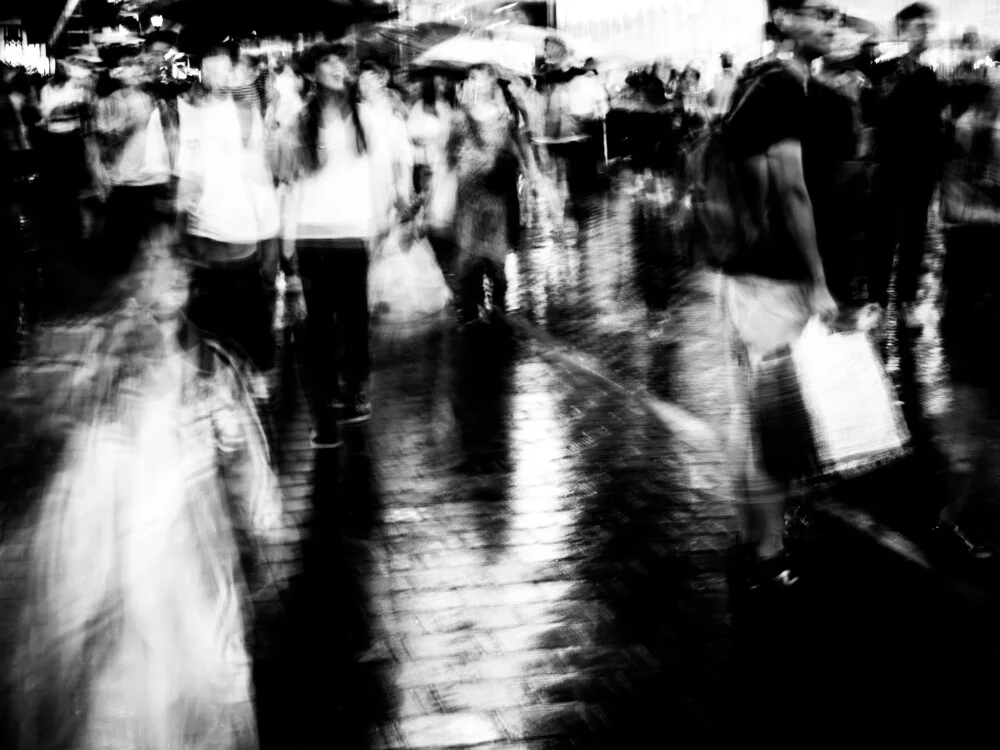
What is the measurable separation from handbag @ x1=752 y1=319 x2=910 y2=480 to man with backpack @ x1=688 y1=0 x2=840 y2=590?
0.24 feet

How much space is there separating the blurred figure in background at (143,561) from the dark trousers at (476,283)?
5926 millimetres

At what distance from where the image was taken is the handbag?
429cm

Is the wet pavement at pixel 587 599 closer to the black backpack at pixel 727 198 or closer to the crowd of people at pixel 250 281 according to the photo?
the crowd of people at pixel 250 281

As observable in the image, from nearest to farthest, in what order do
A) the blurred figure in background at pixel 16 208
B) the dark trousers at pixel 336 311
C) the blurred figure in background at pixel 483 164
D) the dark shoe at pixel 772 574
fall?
the dark shoe at pixel 772 574 < the dark trousers at pixel 336 311 < the blurred figure in background at pixel 483 164 < the blurred figure in background at pixel 16 208

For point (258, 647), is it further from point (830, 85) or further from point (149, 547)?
point (830, 85)

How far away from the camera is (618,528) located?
17.7 feet

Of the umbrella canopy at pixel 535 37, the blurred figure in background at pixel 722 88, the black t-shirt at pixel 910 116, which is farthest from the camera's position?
the umbrella canopy at pixel 535 37

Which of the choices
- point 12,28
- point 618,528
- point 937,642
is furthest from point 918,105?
point 12,28

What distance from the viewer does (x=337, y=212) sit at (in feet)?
22.5

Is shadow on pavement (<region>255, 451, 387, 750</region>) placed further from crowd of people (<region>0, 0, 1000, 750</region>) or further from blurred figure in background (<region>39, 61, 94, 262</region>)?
blurred figure in background (<region>39, 61, 94, 262</region>)

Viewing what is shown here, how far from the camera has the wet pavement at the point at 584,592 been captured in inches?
150

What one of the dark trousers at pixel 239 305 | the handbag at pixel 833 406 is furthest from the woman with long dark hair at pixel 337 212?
the handbag at pixel 833 406

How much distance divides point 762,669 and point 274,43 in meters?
15.3

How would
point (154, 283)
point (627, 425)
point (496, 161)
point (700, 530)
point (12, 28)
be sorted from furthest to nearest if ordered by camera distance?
point (12, 28) < point (496, 161) < point (627, 425) < point (700, 530) < point (154, 283)
